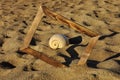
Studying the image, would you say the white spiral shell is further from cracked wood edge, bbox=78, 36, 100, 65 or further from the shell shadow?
cracked wood edge, bbox=78, 36, 100, 65

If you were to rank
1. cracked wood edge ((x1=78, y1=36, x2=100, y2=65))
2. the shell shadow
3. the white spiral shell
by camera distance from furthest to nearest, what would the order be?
1. the white spiral shell
2. the shell shadow
3. cracked wood edge ((x1=78, y1=36, x2=100, y2=65))

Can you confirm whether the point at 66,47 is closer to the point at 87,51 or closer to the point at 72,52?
the point at 72,52

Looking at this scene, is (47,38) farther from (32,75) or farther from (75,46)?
(32,75)

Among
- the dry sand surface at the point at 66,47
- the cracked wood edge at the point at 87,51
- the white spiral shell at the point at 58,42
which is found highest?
the cracked wood edge at the point at 87,51

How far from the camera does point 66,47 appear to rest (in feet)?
13.6

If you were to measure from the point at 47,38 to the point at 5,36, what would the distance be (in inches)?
27.7

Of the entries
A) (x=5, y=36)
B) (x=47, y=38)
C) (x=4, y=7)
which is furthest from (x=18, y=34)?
(x=4, y=7)

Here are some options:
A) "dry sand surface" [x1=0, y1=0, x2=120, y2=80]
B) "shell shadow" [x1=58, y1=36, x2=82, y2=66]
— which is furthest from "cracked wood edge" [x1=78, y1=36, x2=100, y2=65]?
"shell shadow" [x1=58, y1=36, x2=82, y2=66]

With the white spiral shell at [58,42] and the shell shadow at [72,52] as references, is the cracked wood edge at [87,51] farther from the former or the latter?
the white spiral shell at [58,42]

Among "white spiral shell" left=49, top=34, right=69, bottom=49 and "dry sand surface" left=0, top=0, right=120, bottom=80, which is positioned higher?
"white spiral shell" left=49, top=34, right=69, bottom=49

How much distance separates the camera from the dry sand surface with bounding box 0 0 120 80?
11.1ft

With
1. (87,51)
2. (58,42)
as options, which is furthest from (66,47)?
(87,51)

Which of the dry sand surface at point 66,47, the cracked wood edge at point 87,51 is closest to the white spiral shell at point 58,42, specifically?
the dry sand surface at point 66,47

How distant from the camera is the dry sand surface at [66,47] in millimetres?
3369
